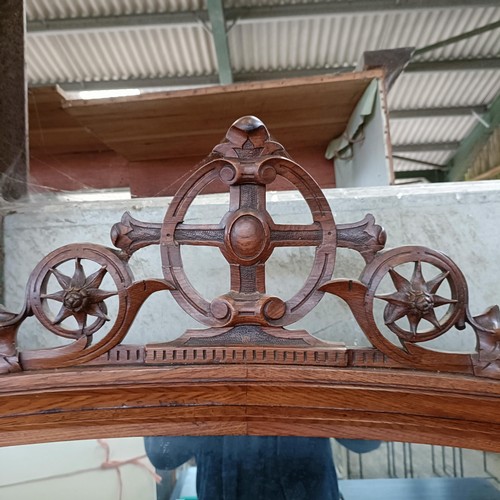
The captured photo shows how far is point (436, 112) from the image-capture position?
321 centimetres

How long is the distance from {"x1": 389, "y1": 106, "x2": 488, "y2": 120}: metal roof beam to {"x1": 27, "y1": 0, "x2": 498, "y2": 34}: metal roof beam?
3.33ft

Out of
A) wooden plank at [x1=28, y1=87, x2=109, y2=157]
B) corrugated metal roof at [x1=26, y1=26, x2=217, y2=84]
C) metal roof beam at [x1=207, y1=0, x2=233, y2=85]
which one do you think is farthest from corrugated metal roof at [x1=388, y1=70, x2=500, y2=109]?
wooden plank at [x1=28, y1=87, x2=109, y2=157]

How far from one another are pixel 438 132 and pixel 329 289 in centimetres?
338

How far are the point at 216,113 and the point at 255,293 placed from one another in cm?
117

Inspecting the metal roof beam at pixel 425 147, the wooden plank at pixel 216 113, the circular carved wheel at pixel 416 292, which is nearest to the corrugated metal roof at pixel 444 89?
the metal roof beam at pixel 425 147

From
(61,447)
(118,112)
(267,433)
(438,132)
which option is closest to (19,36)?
(118,112)

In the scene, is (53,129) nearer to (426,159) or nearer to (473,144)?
(473,144)

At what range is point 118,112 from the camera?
1.56 m

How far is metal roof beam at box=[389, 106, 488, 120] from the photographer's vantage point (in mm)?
3131

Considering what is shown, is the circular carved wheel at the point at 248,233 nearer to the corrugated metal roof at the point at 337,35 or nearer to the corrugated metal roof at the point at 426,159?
the corrugated metal roof at the point at 337,35

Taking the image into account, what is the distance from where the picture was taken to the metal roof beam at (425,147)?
3.67 meters

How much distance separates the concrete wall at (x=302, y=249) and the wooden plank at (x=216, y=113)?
679 millimetres

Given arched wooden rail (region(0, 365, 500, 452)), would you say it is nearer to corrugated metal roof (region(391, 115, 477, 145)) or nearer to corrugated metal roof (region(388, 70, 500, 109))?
corrugated metal roof (region(388, 70, 500, 109))

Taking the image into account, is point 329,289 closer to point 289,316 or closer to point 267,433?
point 289,316
